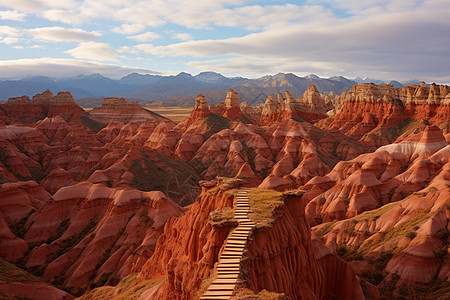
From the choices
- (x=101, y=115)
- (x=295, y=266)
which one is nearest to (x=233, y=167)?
(x=295, y=266)

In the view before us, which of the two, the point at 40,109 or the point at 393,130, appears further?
the point at 40,109

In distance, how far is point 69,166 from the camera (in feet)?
346

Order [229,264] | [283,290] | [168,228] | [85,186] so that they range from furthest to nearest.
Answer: [85,186], [168,228], [283,290], [229,264]

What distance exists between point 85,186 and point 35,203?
11715 millimetres

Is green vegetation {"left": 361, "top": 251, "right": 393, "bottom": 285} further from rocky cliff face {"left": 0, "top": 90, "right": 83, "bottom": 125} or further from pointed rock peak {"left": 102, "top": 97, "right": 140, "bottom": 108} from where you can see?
pointed rock peak {"left": 102, "top": 97, "right": 140, "bottom": 108}

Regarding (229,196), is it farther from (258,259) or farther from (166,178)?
(166,178)

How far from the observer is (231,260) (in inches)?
862

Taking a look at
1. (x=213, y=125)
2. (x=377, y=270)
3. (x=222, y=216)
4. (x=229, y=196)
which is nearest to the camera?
(x=222, y=216)

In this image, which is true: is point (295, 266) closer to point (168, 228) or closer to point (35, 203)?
point (168, 228)

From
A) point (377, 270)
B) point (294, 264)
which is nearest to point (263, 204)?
point (294, 264)

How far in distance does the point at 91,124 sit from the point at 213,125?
64623mm

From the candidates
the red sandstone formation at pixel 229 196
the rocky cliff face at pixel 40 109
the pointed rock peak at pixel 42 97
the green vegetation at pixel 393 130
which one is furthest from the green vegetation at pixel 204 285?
the pointed rock peak at pixel 42 97

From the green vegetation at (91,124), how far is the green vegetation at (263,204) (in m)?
141

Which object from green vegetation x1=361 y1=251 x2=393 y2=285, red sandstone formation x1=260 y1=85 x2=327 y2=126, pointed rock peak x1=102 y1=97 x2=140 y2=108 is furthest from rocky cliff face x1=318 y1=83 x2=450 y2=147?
pointed rock peak x1=102 y1=97 x2=140 y2=108
